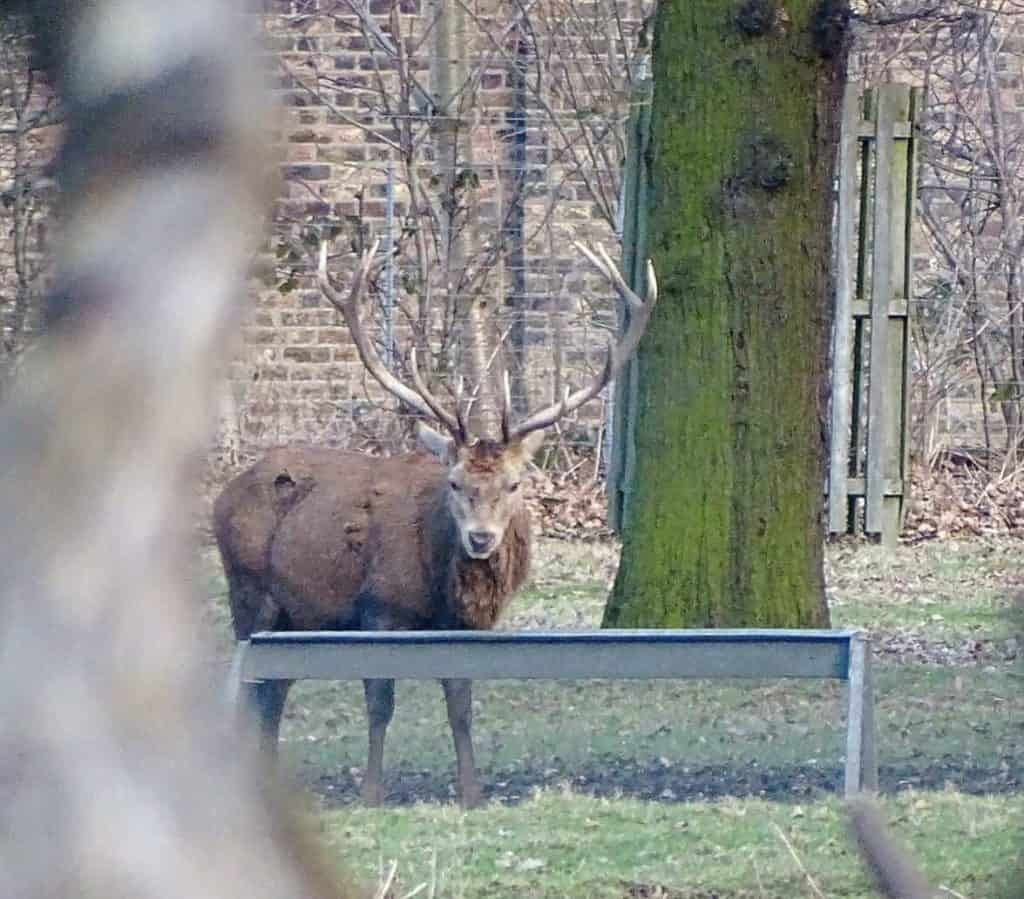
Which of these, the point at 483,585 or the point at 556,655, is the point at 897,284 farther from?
the point at 556,655

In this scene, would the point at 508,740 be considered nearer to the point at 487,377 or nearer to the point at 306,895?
the point at 487,377

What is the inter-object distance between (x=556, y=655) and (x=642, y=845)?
758mm

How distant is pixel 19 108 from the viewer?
52 centimetres

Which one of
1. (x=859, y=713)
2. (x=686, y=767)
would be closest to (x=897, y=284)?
(x=686, y=767)

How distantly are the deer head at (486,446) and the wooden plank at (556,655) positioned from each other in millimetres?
2067

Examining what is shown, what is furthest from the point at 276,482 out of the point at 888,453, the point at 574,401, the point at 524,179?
the point at 524,179

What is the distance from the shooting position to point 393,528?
9.12 metres

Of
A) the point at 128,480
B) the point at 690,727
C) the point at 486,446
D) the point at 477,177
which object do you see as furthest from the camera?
the point at 477,177

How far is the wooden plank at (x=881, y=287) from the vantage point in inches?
553

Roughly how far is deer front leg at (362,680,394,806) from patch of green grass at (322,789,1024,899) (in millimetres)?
714

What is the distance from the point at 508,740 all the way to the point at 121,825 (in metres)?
8.10

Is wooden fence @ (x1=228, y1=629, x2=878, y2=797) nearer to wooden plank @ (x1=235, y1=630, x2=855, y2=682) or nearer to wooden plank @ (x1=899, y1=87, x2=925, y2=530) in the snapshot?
wooden plank @ (x1=235, y1=630, x2=855, y2=682)

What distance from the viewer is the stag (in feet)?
28.8

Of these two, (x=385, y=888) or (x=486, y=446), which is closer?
(x=385, y=888)
